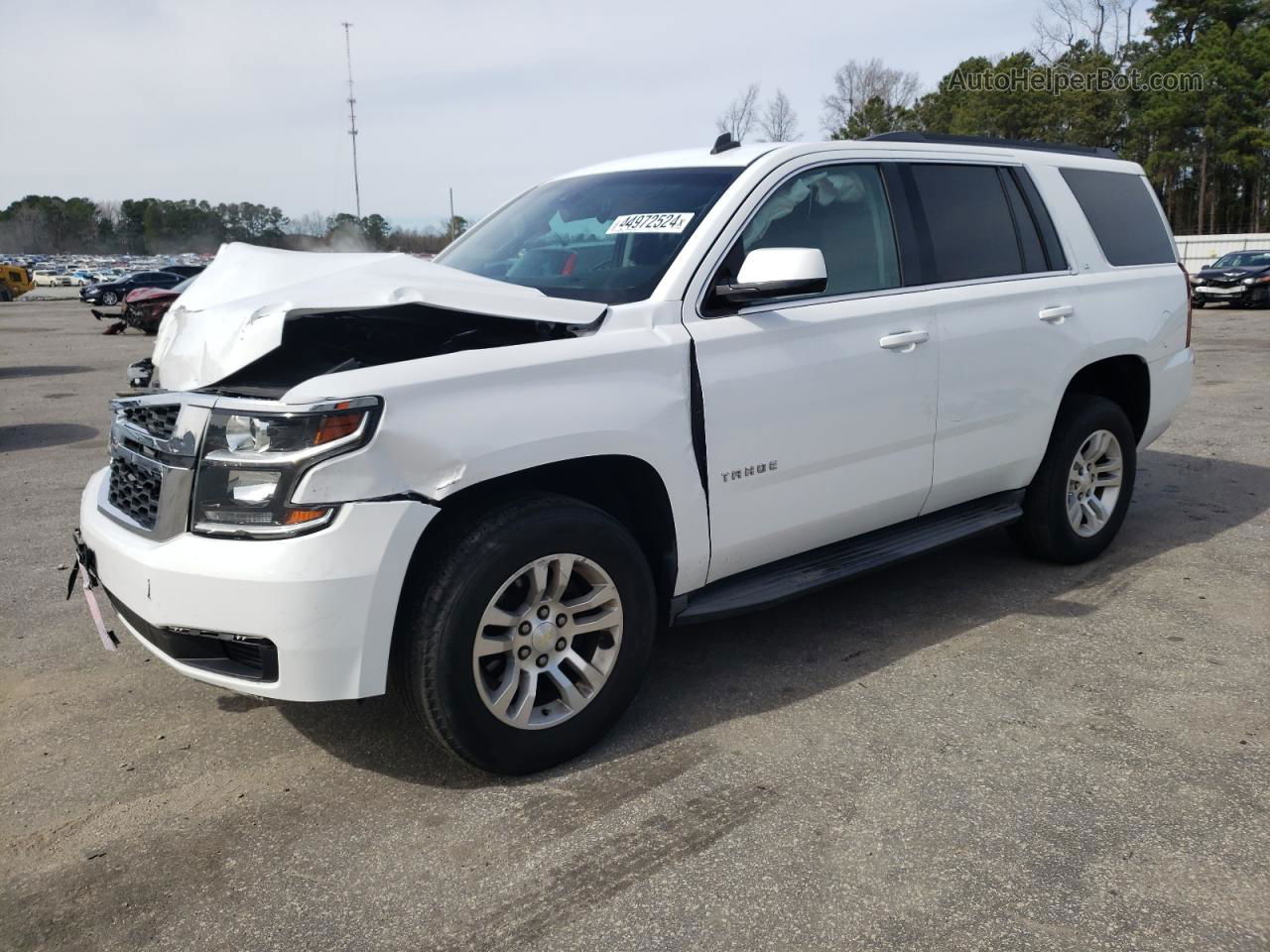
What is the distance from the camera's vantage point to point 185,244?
100438mm

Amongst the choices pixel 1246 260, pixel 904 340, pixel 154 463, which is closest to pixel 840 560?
pixel 904 340

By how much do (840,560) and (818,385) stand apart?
2.38 feet

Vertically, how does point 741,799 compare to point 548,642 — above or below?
below

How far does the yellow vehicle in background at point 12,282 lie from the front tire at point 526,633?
52.3m

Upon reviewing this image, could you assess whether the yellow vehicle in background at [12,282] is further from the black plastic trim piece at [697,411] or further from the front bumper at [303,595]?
the black plastic trim piece at [697,411]

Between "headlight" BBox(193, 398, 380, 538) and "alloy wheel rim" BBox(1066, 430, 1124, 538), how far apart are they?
3.50 meters

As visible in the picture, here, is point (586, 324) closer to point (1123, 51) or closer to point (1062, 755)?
point (1062, 755)

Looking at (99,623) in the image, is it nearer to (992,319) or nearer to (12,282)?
(992,319)

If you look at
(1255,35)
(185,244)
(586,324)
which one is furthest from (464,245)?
(185,244)

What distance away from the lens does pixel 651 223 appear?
12.0ft

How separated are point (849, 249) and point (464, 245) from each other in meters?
1.63

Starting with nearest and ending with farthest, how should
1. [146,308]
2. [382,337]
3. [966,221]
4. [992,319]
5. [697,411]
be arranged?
1. [382,337]
2. [697,411]
3. [992,319]
4. [966,221]
5. [146,308]

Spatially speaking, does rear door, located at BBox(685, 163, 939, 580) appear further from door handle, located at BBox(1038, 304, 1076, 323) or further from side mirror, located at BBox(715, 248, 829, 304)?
door handle, located at BBox(1038, 304, 1076, 323)

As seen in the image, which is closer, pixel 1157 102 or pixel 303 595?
pixel 303 595
